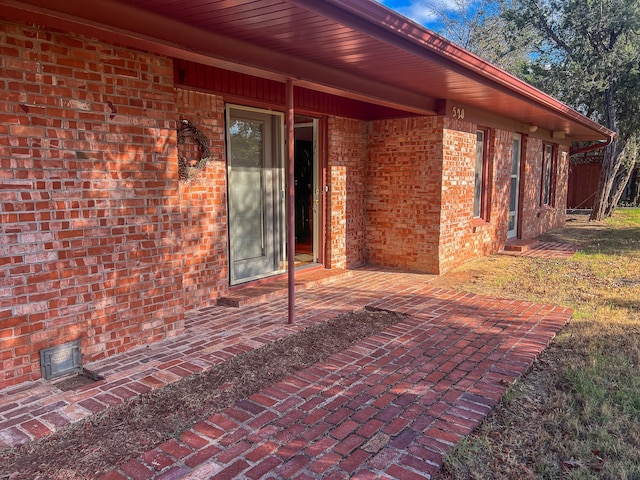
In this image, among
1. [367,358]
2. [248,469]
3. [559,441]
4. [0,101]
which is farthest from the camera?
[367,358]

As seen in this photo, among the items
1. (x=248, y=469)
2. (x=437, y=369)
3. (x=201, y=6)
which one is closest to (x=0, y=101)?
(x=201, y=6)

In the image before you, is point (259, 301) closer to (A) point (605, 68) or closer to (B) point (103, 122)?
(B) point (103, 122)

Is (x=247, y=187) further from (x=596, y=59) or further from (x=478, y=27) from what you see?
(x=478, y=27)

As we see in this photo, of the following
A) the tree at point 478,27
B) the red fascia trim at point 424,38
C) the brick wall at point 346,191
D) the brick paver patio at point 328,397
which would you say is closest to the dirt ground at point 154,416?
the brick paver patio at point 328,397


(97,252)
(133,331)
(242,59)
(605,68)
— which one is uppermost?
(605,68)

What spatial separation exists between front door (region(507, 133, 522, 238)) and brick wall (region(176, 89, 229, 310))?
7.05 metres

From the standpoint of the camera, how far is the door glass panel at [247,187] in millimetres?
5469

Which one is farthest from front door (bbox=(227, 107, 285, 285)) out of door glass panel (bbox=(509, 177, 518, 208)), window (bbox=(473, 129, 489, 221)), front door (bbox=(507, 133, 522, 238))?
door glass panel (bbox=(509, 177, 518, 208))

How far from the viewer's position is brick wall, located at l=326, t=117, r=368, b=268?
6754 millimetres

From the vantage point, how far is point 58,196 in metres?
3.21

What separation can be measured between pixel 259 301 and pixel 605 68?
12.7 m

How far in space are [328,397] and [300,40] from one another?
2.82m

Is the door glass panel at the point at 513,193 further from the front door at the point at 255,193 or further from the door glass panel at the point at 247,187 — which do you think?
the door glass panel at the point at 247,187

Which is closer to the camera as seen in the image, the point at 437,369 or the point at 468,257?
the point at 437,369
